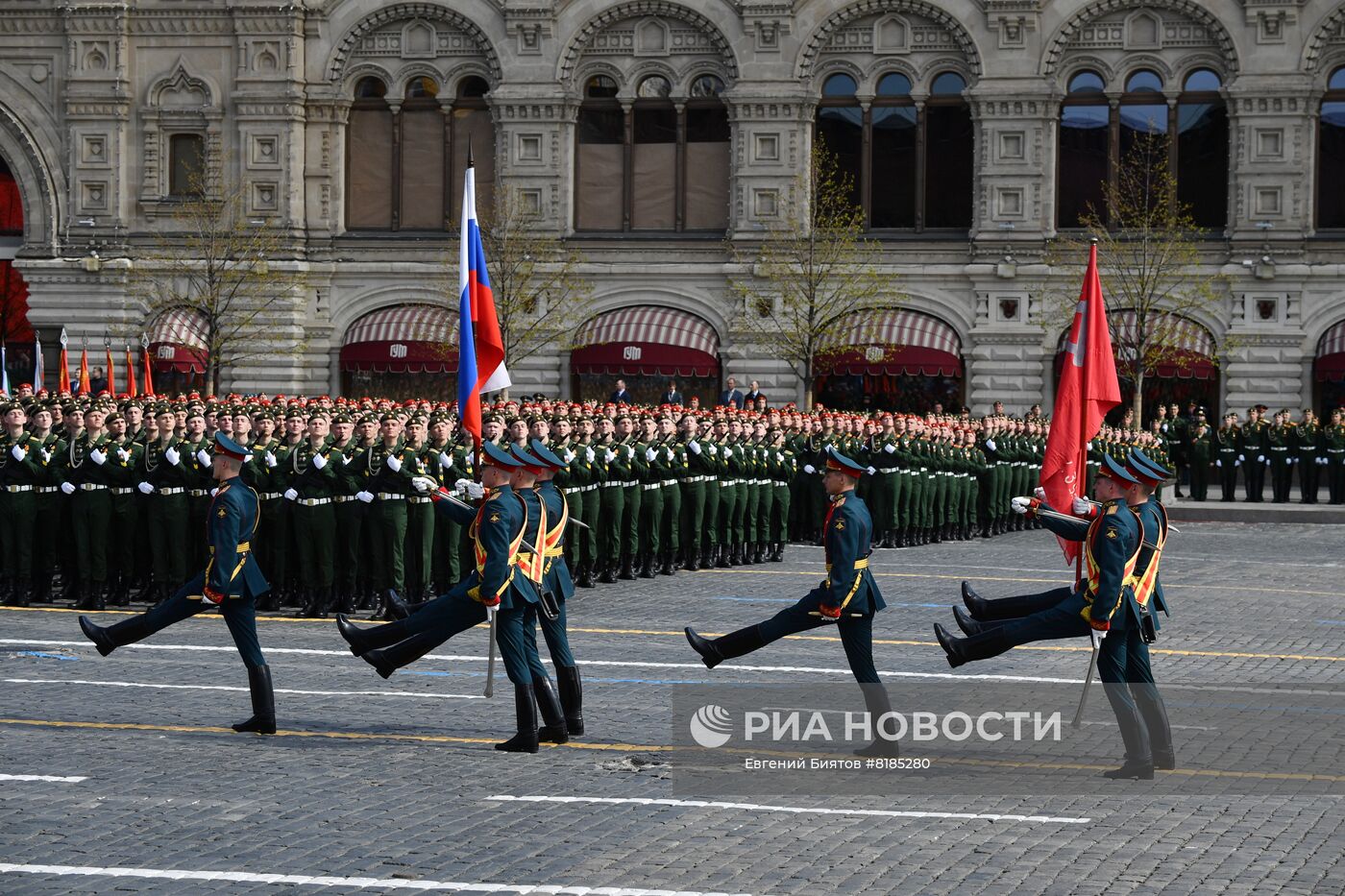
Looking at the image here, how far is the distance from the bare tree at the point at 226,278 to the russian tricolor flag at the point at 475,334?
27.5 metres

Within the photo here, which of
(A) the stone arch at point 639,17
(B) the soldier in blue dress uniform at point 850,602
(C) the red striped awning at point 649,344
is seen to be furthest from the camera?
(A) the stone arch at point 639,17

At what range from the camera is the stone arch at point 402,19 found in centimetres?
4447

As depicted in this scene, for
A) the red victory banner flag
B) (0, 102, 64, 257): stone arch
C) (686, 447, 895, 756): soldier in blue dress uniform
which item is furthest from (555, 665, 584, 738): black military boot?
(0, 102, 64, 257): stone arch

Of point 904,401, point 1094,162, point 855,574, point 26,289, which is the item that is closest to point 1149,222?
point 1094,162

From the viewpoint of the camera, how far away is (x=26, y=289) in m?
45.8

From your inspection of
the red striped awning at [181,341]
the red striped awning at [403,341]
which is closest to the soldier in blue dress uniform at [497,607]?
the red striped awning at [403,341]

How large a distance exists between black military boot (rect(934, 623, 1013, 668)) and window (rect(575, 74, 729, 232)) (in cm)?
3351

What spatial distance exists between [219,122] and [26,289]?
18.7 feet

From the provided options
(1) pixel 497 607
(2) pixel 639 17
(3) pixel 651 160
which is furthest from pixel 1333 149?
(1) pixel 497 607

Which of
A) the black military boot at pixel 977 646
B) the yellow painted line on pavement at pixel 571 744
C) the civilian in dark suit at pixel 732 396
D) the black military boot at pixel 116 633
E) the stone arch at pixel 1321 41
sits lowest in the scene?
the yellow painted line on pavement at pixel 571 744

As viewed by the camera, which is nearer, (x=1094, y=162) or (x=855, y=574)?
(x=855, y=574)

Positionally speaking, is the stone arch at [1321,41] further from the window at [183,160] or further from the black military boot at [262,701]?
the black military boot at [262,701]

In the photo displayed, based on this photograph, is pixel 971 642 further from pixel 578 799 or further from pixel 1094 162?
pixel 1094 162

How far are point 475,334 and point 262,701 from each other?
214 inches
